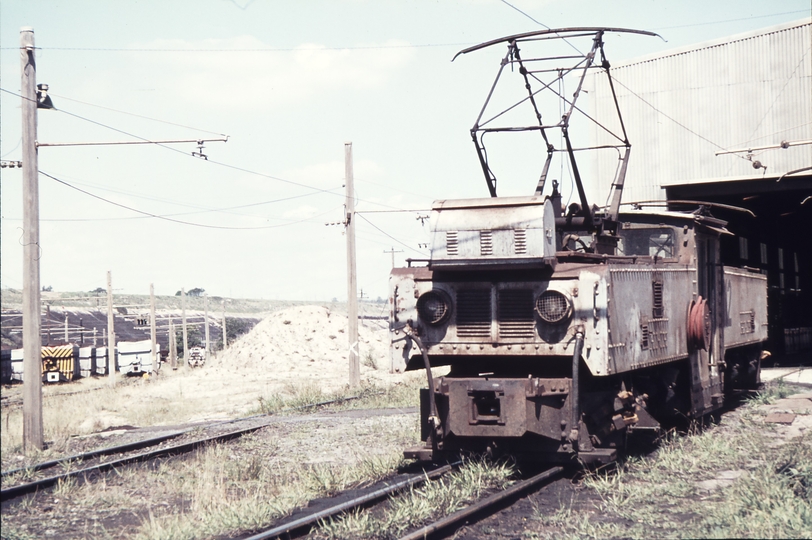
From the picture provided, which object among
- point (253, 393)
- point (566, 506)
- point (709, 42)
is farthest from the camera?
point (253, 393)

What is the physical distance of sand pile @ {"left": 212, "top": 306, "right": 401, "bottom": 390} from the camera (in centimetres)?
3562

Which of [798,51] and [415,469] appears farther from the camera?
[798,51]

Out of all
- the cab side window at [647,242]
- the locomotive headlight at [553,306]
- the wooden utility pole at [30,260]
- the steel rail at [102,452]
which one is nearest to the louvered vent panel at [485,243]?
the locomotive headlight at [553,306]

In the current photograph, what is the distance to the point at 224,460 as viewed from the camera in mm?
10594

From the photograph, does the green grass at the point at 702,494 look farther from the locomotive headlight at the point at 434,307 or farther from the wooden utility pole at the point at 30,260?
the wooden utility pole at the point at 30,260

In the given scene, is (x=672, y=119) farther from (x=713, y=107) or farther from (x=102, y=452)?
(x=102, y=452)

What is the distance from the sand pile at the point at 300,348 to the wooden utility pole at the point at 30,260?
19.3 m

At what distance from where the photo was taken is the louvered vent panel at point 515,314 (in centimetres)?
811

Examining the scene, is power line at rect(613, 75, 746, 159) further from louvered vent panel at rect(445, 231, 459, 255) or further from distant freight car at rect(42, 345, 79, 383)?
distant freight car at rect(42, 345, 79, 383)

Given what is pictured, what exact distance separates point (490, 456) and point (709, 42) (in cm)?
1847

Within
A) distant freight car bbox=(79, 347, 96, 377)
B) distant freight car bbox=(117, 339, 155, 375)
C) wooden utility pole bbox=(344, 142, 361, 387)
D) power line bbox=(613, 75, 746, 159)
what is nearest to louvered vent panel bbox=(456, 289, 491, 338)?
wooden utility pole bbox=(344, 142, 361, 387)

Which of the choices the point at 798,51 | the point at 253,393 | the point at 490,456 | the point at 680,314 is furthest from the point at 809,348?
the point at 490,456

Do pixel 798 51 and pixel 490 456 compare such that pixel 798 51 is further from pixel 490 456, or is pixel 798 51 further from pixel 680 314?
pixel 490 456

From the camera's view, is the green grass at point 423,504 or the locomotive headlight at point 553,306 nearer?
the green grass at point 423,504
